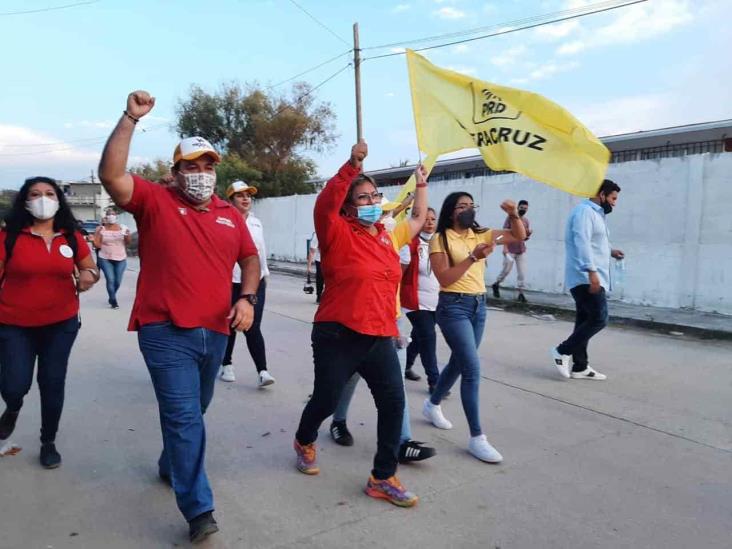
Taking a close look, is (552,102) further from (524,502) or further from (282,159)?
(282,159)

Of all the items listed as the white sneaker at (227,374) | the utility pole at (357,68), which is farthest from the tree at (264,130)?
the white sneaker at (227,374)

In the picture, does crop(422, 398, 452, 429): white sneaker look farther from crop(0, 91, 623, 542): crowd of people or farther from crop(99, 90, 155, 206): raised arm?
crop(99, 90, 155, 206): raised arm

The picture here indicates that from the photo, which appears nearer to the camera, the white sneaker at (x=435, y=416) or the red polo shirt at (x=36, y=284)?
the red polo shirt at (x=36, y=284)

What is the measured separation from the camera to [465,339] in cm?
413

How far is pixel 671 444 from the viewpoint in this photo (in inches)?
171

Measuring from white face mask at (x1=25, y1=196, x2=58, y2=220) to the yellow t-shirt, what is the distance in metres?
2.52

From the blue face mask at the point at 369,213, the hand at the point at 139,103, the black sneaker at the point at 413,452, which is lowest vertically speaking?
the black sneaker at the point at 413,452

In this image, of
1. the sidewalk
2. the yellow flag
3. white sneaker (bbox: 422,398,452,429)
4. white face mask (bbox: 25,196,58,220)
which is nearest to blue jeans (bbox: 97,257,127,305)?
the sidewalk

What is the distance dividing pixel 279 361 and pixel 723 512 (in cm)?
456

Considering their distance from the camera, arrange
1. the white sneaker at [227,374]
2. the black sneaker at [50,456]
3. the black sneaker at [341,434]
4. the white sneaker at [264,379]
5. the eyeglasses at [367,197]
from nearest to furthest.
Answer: the eyeglasses at [367,197] < the black sneaker at [50,456] < the black sneaker at [341,434] < the white sneaker at [264,379] < the white sneaker at [227,374]

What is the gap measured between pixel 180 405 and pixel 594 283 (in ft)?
14.4

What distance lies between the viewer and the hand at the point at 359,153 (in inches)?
123

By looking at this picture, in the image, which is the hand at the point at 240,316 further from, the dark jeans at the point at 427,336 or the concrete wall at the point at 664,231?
the concrete wall at the point at 664,231

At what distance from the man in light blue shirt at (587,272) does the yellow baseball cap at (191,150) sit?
412 cm
